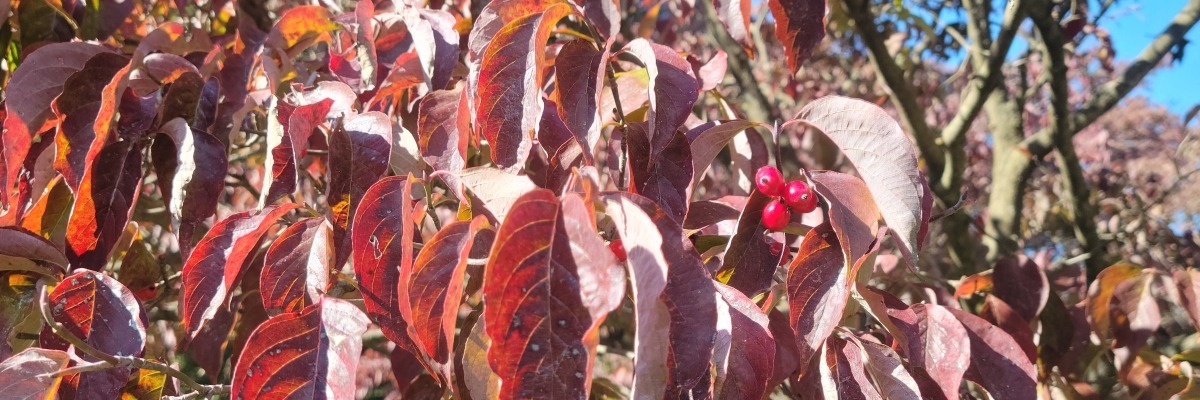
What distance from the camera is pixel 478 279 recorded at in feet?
3.85

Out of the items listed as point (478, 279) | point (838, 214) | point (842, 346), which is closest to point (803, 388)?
point (842, 346)

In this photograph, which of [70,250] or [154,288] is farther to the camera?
[154,288]

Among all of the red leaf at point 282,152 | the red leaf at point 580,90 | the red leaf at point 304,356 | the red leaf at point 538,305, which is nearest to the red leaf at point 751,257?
the red leaf at point 580,90

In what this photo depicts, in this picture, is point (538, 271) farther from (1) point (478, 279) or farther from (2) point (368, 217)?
(1) point (478, 279)

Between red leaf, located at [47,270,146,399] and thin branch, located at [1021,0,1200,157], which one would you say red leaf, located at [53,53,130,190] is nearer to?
red leaf, located at [47,270,146,399]

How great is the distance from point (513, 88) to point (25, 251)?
80cm

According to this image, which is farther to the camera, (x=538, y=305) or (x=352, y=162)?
(x=352, y=162)

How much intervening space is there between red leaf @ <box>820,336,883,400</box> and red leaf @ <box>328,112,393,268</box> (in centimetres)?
67

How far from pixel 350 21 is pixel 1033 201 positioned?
528 cm

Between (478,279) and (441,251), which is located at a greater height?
(441,251)

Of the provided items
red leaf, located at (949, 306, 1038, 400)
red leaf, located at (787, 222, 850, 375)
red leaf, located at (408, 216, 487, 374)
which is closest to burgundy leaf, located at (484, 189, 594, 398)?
red leaf, located at (408, 216, 487, 374)

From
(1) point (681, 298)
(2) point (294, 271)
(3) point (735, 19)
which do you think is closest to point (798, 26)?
(3) point (735, 19)

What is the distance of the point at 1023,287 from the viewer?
1.75 metres

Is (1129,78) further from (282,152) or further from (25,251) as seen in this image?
(25,251)
